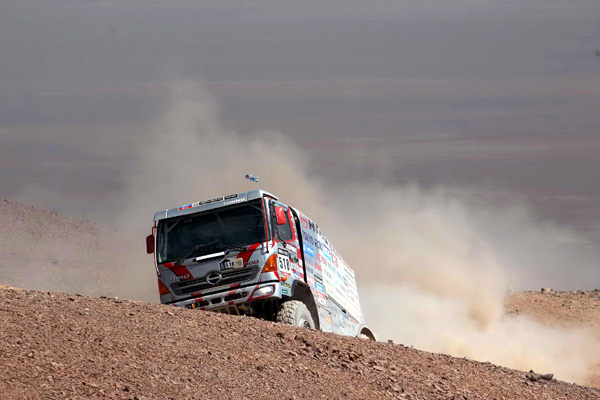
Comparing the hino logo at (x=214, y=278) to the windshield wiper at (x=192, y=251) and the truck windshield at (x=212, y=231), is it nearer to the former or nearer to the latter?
the truck windshield at (x=212, y=231)

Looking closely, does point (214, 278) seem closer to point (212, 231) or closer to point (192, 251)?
point (192, 251)

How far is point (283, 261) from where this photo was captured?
15195 mm

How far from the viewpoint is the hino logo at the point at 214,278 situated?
15094 millimetres

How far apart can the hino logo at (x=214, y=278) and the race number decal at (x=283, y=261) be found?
116cm

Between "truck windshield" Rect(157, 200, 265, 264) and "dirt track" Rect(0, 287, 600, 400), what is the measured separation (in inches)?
73.2

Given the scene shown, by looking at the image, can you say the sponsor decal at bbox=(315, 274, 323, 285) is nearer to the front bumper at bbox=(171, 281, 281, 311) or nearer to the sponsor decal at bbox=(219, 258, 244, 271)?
the front bumper at bbox=(171, 281, 281, 311)

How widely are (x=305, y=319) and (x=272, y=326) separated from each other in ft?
7.38

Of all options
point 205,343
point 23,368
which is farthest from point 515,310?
point 23,368

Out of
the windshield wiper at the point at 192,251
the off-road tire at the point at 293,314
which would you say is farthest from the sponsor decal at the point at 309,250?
the windshield wiper at the point at 192,251

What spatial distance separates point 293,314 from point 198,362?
14.4ft

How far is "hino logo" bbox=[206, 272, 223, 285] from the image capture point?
594 inches

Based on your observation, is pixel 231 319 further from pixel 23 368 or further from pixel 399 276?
pixel 399 276

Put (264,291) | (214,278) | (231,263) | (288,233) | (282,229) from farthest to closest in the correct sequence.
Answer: (288,233), (282,229), (214,278), (231,263), (264,291)

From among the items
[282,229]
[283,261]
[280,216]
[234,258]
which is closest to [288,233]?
[282,229]
